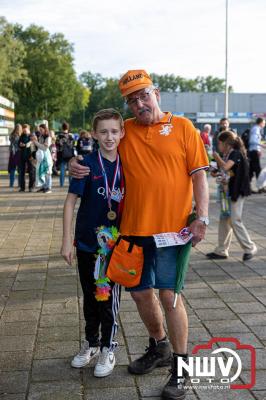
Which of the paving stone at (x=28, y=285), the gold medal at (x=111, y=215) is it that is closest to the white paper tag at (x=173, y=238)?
the gold medal at (x=111, y=215)

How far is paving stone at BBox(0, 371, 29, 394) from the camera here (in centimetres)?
367

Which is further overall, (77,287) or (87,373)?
(77,287)

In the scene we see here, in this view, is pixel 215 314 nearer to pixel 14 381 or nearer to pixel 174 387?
pixel 174 387

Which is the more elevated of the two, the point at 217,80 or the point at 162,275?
the point at 217,80

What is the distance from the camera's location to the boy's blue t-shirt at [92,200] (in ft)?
12.4

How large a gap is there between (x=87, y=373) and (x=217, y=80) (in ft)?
467

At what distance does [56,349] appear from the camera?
4332 millimetres

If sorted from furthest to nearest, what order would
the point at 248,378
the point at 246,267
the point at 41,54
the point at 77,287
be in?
the point at 41,54 < the point at 246,267 < the point at 77,287 < the point at 248,378

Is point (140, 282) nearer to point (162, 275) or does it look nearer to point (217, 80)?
point (162, 275)

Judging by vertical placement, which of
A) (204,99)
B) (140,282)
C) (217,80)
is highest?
(217,80)

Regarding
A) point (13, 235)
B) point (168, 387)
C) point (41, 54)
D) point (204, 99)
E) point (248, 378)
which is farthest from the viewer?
point (204, 99)

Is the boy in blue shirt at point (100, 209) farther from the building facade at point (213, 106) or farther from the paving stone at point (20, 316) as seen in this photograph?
the building facade at point (213, 106)

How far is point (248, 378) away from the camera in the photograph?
12.4 ft

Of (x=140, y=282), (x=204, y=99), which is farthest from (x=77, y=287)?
(x=204, y=99)
